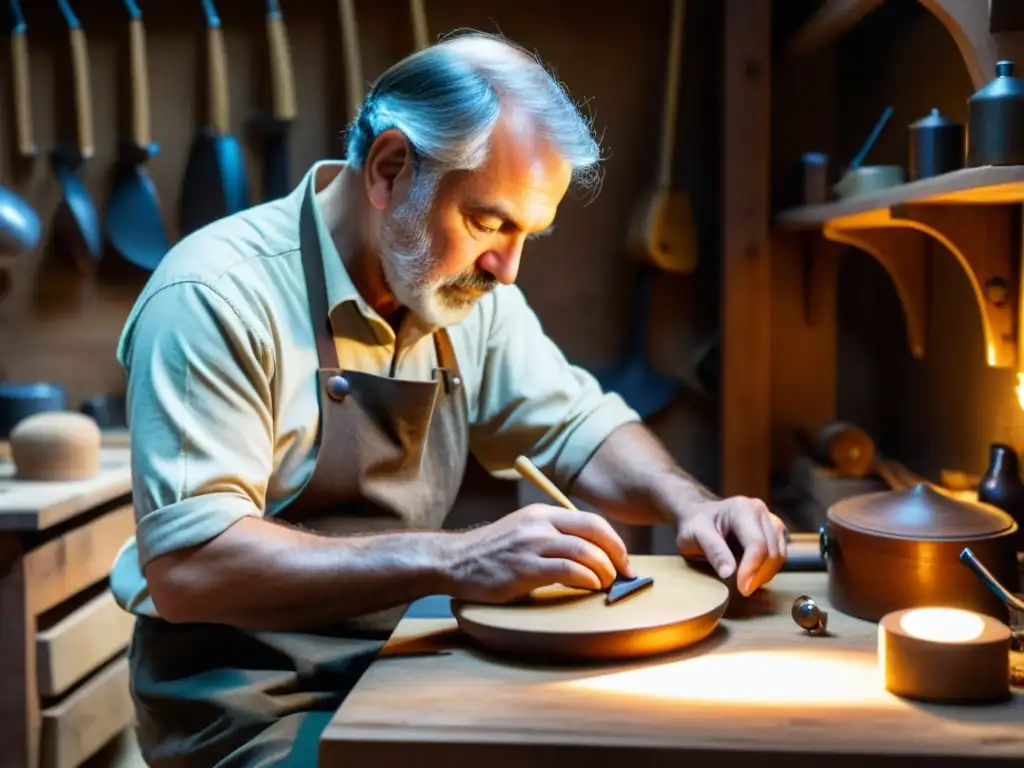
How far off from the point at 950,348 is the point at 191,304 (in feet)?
5.59

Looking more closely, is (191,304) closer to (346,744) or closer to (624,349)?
(346,744)

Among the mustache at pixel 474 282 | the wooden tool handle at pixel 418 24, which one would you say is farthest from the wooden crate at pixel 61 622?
the wooden tool handle at pixel 418 24

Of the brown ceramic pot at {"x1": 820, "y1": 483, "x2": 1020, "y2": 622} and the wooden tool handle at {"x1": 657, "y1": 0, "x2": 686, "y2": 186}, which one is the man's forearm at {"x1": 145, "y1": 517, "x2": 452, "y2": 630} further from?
the wooden tool handle at {"x1": 657, "y1": 0, "x2": 686, "y2": 186}

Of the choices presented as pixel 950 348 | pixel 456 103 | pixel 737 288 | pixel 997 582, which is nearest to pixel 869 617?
pixel 997 582

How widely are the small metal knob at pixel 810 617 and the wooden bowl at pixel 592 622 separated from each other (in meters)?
0.09

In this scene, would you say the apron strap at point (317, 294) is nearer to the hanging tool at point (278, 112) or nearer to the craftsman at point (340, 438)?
the craftsman at point (340, 438)

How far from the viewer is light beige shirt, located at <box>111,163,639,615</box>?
156 centimetres

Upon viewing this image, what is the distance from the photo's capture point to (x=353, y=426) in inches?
71.2

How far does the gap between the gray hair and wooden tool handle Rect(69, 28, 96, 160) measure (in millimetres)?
1533

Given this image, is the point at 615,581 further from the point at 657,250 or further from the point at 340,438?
the point at 657,250

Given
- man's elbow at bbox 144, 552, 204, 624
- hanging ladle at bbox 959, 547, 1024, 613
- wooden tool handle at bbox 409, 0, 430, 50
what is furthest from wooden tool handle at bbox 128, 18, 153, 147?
hanging ladle at bbox 959, 547, 1024, 613

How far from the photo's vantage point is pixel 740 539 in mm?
1675

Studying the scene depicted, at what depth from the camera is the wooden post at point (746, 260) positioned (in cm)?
289

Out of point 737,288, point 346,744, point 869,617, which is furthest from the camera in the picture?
point 737,288
